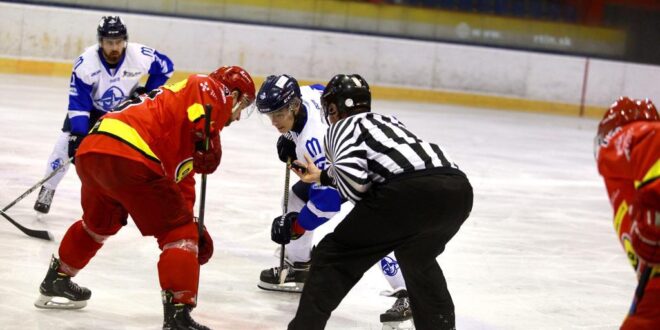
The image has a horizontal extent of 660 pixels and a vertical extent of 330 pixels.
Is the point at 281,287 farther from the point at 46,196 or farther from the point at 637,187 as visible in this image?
the point at 637,187

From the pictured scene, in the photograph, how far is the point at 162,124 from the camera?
3.79m

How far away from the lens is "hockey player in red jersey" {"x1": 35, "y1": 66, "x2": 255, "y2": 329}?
3693mm

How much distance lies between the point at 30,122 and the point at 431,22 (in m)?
7.15

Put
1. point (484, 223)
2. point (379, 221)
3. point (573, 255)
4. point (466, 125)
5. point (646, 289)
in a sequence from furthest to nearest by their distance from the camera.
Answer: point (466, 125), point (484, 223), point (573, 255), point (379, 221), point (646, 289)

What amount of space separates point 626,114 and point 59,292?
Answer: 2.34 m

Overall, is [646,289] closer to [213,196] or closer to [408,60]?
[213,196]

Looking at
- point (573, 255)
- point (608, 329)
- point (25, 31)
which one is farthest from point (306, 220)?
point (25, 31)

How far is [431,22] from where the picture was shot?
48.6 feet

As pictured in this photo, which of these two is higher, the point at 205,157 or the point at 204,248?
the point at 205,157

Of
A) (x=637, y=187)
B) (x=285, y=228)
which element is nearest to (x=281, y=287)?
(x=285, y=228)

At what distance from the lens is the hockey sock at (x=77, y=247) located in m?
4.02

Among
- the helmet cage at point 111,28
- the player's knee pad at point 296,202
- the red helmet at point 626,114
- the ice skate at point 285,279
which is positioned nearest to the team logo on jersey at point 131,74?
the helmet cage at point 111,28

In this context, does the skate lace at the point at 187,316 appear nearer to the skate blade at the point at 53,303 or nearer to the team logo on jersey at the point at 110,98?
the skate blade at the point at 53,303

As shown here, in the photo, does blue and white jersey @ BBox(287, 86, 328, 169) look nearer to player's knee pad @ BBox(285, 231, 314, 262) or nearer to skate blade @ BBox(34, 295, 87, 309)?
player's knee pad @ BBox(285, 231, 314, 262)
